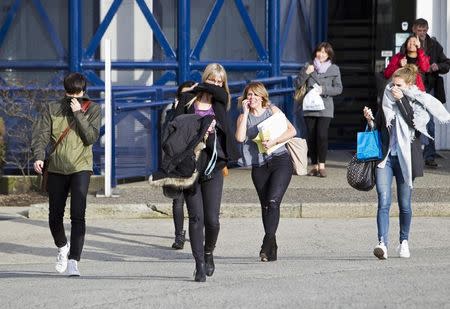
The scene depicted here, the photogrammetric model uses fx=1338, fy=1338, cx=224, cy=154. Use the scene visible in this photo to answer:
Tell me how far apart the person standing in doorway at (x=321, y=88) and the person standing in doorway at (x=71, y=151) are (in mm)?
5708

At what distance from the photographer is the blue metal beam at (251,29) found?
1748 centimetres

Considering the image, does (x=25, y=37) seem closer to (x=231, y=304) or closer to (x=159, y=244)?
(x=159, y=244)

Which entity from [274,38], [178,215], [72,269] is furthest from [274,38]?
[72,269]

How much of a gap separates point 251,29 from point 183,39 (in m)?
1.00

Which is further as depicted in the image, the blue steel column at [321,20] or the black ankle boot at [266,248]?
the blue steel column at [321,20]

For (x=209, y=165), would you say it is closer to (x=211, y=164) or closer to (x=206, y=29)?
(x=211, y=164)

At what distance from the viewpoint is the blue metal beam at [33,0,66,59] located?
56.5 ft

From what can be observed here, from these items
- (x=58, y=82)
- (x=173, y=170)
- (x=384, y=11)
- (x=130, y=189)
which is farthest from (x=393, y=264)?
(x=384, y=11)

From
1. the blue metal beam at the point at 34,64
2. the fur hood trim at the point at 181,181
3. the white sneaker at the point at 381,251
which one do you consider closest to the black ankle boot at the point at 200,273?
the fur hood trim at the point at 181,181

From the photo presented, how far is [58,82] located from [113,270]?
6035mm

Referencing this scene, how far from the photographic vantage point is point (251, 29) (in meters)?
17.5

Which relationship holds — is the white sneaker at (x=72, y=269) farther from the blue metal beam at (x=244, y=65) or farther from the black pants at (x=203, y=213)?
the blue metal beam at (x=244, y=65)

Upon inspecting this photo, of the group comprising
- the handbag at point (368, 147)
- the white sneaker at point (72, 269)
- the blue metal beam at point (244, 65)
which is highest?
the blue metal beam at point (244, 65)

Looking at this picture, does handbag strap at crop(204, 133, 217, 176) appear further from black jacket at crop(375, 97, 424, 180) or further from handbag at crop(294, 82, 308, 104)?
handbag at crop(294, 82, 308, 104)
